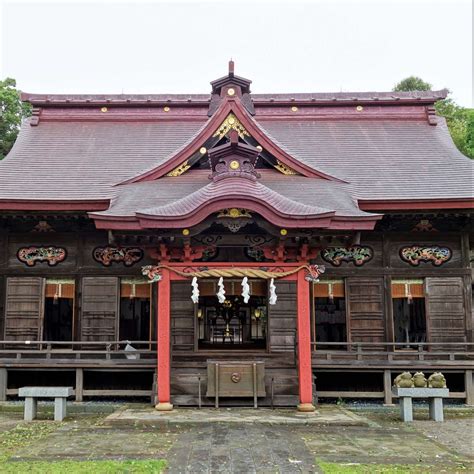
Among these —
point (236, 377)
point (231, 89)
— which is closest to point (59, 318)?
point (236, 377)

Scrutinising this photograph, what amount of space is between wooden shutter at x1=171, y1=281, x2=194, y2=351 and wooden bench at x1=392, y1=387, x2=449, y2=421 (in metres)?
5.20

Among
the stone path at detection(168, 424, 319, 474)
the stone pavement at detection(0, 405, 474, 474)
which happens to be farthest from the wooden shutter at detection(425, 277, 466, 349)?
the stone path at detection(168, 424, 319, 474)

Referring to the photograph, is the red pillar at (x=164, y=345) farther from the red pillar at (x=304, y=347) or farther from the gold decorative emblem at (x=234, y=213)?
the red pillar at (x=304, y=347)

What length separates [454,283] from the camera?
1353 cm

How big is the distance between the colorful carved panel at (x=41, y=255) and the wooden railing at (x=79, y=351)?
7.01 ft

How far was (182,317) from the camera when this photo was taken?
43.1 ft

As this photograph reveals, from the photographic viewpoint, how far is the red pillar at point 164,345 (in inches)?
428

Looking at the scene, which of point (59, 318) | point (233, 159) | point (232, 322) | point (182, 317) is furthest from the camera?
point (232, 322)

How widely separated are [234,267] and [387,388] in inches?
200

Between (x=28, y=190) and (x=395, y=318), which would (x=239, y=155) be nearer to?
(x=28, y=190)

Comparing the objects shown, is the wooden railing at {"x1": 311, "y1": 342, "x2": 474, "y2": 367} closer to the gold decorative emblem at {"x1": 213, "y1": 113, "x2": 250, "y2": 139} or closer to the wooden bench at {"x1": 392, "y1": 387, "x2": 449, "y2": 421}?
the wooden bench at {"x1": 392, "y1": 387, "x2": 449, "y2": 421}

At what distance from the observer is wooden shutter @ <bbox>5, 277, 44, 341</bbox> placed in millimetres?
13398

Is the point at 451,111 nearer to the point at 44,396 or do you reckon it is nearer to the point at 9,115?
the point at 9,115

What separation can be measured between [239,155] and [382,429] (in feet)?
21.0
